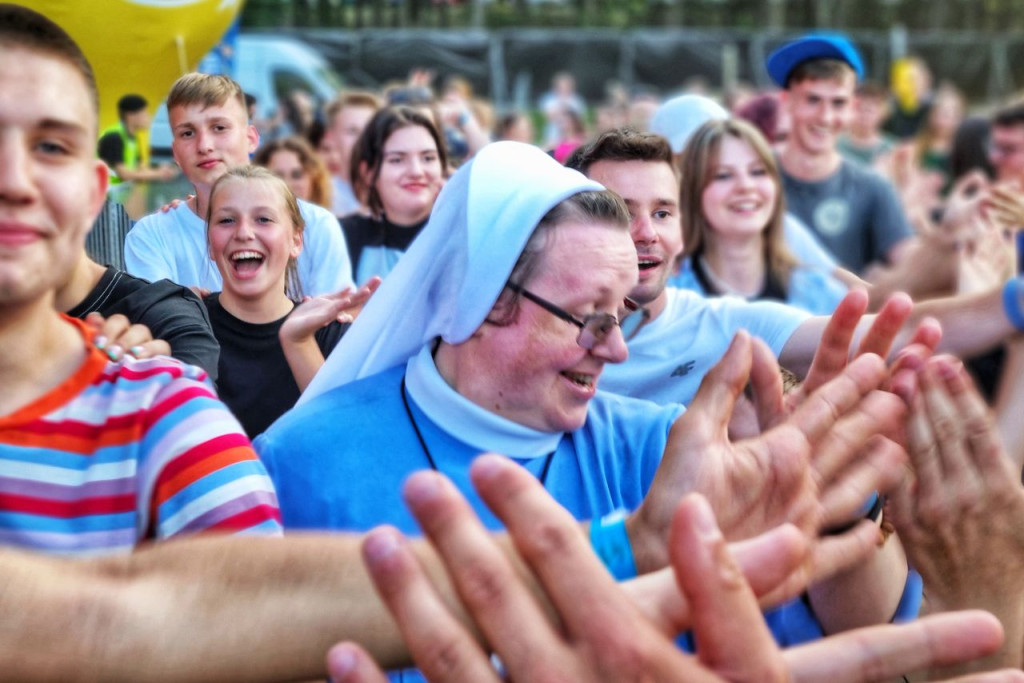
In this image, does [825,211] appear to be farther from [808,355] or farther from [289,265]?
[289,265]

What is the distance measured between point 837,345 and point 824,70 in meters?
4.10

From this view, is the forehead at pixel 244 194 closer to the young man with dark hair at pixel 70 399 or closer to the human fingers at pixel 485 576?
the young man with dark hair at pixel 70 399

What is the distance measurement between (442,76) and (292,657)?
48.9 ft

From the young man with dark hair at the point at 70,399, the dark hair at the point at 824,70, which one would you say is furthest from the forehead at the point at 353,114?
the young man with dark hair at the point at 70,399

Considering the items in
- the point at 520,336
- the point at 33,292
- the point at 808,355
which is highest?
the point at 33,292

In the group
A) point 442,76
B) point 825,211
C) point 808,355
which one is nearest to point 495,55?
point 442,76

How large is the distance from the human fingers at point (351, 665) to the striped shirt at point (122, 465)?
0.47 m

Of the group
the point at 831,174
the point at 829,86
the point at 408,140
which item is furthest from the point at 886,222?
the point at 408,140

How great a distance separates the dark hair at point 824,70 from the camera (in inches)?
224

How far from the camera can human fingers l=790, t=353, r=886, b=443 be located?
1.49 metres

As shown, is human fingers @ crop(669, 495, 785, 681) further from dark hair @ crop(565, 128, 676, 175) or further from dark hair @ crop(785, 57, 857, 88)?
dark hair @ crop(785, 57, 857, 88)

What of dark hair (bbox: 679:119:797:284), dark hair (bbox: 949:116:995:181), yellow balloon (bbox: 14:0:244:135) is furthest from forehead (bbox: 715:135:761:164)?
dark hair (bbox: 949:116:995:181)

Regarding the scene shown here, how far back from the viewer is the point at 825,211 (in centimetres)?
566

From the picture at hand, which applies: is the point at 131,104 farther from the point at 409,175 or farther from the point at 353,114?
the point at 353,114
